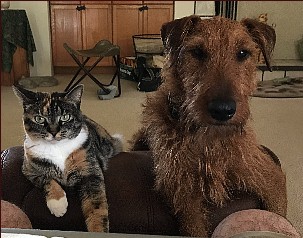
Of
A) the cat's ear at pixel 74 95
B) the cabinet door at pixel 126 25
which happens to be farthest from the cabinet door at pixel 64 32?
the cat's ear at pixel 74 95

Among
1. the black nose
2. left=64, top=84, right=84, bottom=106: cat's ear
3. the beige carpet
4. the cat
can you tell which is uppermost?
the black nose

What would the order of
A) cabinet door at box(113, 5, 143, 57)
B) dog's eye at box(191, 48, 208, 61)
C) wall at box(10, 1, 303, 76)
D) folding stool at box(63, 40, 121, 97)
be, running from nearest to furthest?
dog's eye at box(191, 48, 208, 61) < folding stool at box(63, 40, 121, 97) < wall at box(10, 1, 303, 76) < cabinet door at box(113, 5, 143, 57)

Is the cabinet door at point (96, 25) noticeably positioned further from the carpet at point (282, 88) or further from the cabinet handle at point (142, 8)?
the carpet at point (282, 88)

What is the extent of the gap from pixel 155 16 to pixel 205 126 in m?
3.44

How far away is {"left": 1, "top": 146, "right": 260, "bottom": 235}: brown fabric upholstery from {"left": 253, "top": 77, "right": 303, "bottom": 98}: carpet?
251 cm

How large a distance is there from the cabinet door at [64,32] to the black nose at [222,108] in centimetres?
353

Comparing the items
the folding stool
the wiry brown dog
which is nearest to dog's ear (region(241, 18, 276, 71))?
the wiry brown dog

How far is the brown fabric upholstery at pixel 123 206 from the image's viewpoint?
1.02m

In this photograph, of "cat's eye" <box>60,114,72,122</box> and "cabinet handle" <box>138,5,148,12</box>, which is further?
"cabinet handle" <box>138,5,148,12</box>

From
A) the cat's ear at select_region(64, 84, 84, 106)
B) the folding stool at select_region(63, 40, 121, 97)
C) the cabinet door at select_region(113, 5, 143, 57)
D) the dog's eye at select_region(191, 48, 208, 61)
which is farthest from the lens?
the cabinet door at select_region(113, 5, 143, 57)

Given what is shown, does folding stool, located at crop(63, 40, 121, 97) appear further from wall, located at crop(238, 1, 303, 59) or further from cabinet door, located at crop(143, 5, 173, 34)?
wall, located at crop(238, 1, 303, 59)

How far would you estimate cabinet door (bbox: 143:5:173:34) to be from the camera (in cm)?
421

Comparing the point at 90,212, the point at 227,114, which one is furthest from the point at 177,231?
the point at 227,114

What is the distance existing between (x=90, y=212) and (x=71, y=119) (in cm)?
25
